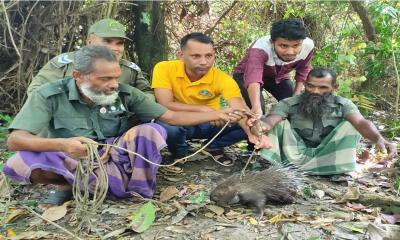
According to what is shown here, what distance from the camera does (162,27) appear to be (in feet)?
21.2

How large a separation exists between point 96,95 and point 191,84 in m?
1.38

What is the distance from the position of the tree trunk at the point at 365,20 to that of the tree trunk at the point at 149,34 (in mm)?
2609

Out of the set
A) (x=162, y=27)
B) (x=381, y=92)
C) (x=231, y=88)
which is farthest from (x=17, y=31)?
(x=381, y=92)

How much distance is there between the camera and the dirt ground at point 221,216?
10.7 feet

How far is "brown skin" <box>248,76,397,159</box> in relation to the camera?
4.09m

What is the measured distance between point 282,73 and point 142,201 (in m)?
2.33

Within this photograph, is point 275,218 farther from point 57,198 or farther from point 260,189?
point 57,198

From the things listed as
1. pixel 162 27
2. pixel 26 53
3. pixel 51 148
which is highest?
pixel 162 27

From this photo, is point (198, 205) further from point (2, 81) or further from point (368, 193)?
point (2, 81)

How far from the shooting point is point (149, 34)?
20.9 feet

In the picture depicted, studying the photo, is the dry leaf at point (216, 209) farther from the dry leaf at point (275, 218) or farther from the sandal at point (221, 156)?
the sandal at point (221, 156)

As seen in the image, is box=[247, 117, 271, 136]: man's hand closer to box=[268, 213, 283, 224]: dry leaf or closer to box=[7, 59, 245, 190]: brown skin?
box=[7, 59, 245, 190]: brown skin

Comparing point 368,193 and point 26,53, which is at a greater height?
point 26,53

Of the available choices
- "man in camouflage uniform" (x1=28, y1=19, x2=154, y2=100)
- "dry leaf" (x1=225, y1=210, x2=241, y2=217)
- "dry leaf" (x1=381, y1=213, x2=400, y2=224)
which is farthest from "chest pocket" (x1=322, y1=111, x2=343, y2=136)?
"man in camouflage uniform" (x1=28, y1=19, x2=154, y2=100)
